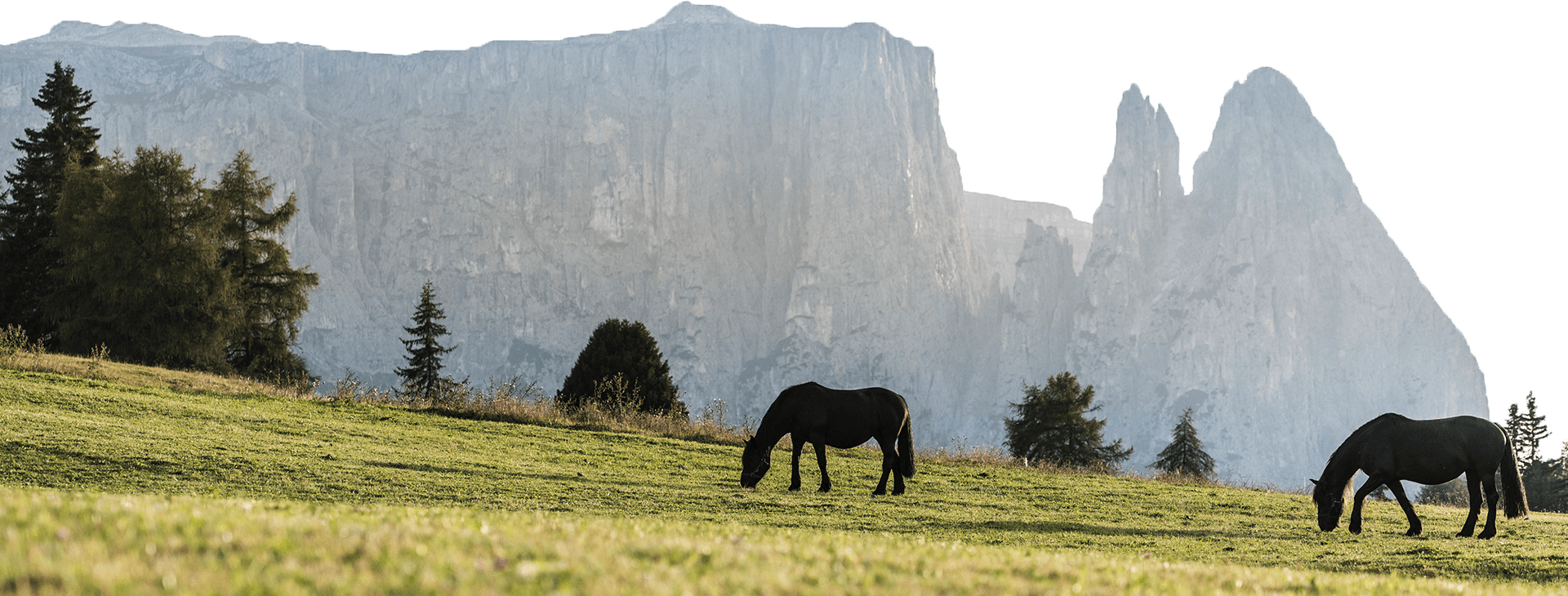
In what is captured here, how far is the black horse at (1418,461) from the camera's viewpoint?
15250mm

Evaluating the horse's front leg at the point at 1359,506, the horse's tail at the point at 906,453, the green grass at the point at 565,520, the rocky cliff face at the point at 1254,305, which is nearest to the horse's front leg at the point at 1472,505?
the green grass at the point at 565,520

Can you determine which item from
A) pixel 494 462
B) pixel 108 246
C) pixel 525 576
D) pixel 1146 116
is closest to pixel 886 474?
pixel 494 462

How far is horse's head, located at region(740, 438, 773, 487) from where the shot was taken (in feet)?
59.6

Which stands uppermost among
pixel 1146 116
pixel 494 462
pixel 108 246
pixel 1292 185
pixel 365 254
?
pixel 1146 116

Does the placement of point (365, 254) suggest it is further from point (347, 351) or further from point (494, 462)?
point (494, 462)

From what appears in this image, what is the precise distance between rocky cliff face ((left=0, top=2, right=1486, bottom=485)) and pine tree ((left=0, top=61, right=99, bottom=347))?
60.4 m

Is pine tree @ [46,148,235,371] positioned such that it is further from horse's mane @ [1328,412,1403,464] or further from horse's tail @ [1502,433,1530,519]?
horse's tail @ [1502,433,1530,519]

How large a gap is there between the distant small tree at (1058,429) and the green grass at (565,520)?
962 inches

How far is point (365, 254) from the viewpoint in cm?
11756

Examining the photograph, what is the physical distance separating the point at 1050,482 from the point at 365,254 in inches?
4405

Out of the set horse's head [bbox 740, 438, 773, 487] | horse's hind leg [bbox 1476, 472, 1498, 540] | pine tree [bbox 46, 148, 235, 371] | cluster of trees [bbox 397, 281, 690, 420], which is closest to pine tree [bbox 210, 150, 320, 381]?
pine tree [bbox 46, 148, 235, 371]

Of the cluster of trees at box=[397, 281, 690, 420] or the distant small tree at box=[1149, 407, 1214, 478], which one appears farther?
the distant small tree at box=[1149, 407, 1214, 478]

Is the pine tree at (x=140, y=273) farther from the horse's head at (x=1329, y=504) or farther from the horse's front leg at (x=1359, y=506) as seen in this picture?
the horse's front leg at (x=1359, y=506)

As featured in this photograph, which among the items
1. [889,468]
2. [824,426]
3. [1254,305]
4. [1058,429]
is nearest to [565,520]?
[824,426]
